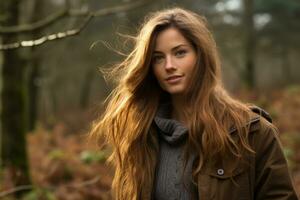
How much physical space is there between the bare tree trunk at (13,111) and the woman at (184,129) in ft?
13.4

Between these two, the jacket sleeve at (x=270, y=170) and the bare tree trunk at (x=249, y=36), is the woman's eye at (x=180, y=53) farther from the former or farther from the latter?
the bare tree trunk at (x=249, y=36)

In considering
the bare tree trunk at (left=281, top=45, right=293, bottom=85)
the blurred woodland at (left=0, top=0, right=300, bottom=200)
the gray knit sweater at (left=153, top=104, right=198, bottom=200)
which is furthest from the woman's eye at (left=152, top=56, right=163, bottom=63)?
the bare tree trunk at (left=281, top=45, right=293, bottom=85)

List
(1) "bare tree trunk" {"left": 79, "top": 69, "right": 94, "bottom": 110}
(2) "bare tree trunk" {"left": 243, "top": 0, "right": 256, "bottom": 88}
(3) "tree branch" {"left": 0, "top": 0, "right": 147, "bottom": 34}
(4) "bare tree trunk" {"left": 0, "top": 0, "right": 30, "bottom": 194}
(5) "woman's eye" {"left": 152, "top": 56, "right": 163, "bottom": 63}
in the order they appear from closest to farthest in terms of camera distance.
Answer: (5) "woman's eye" {"left": 152, "top": 56, "right": 163, "bottom": 63}, (3) "tree branch" {"left": 0, "top": 0, "right": 147, "bottom": 34}, (4) "bare tree trunk" {"left": 0, "top": 0, "right": 30, "bottom": 194}, (2) "bare tree trunk" {"left": 243, "top": 0, "right": 256, "bottom": 88}, (1) "bare tree trunk" {"left": 79, "top": 69, "right": 94, "bottom": 110}

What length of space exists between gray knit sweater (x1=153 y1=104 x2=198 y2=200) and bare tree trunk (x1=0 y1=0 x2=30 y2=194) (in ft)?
14.7

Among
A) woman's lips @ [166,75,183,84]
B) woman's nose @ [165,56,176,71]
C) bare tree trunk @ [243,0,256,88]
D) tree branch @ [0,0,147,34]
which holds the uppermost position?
tree branch @ [0,0,147,34]

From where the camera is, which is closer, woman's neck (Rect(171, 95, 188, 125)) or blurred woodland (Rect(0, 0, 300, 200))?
woman's neck (Rect(171, 95, 188, 125))

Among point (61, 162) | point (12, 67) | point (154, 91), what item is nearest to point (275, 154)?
point (154, 91)

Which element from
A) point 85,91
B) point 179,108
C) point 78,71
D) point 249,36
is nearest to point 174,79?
point 179,108

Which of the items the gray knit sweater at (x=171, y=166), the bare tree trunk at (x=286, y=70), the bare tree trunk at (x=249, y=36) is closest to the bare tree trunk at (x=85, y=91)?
the bare tree trunk at (x=286, y=70)

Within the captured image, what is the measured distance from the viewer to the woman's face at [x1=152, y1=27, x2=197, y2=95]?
11.1ft

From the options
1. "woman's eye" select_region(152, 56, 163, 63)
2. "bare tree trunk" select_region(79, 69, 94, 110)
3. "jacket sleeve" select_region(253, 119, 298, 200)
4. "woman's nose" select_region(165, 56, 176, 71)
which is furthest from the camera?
"bare tree trunk" select_region(79, 69, 94, 110)

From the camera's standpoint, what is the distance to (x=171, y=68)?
3377mm

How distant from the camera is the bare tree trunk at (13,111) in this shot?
25.0 feet

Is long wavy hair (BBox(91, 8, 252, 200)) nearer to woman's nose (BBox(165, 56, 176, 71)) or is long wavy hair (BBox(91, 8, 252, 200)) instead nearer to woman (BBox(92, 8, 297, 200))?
woman (BBox(92, 8, 297, 200))
